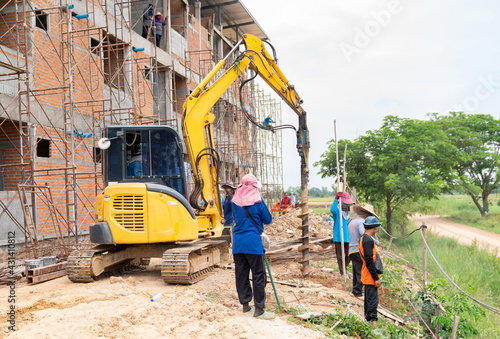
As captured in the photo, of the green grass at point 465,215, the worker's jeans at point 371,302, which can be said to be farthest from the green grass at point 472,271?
the green grass at point 465,215

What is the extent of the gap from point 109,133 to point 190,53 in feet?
46.3

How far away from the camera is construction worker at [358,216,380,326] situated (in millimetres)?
5605

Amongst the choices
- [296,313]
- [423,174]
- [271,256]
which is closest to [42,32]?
[271,256]

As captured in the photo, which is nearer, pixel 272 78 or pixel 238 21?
pixel 272 78

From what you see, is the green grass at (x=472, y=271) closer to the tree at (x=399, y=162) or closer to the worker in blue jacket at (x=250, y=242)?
the tree at (x=399, y=162)

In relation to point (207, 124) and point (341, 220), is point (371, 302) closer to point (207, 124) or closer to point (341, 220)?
point (341, 220)

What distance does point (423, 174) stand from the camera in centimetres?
1619

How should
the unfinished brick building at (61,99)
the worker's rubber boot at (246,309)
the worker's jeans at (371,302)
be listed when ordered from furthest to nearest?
the unfinished brick building at (61,99) < the worker's rubber boot at (246,309) < the worker's jeans at (371,302)

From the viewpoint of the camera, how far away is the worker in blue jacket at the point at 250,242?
5.60 m

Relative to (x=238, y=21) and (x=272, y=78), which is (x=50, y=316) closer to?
(x=272, y=78)

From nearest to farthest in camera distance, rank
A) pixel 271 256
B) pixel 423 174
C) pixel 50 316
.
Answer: pixel 50 316
pixel 271 256
pixel 423 174

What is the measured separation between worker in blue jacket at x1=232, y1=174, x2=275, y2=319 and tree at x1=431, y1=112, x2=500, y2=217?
20149 mm

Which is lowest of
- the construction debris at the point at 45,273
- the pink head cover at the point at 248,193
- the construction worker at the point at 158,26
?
the construction debris at the point at 45,273

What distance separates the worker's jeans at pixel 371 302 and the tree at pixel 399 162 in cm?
1029
